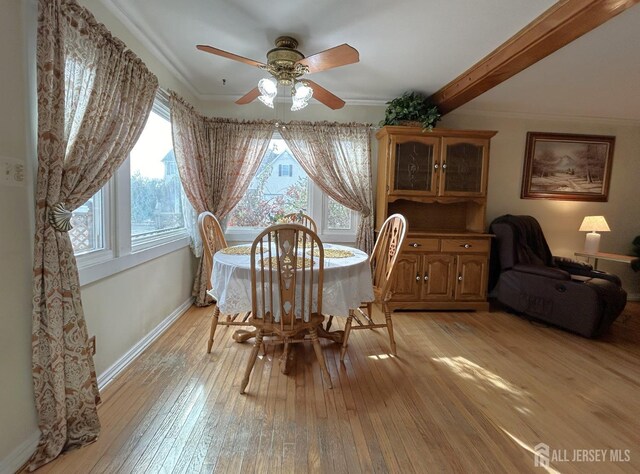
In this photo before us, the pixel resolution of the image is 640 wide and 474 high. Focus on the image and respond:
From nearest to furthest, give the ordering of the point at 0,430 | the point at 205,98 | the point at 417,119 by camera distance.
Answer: the point at 0,430 → the point at 417,119 → the point at 205,98

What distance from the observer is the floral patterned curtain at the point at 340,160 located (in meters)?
3.70

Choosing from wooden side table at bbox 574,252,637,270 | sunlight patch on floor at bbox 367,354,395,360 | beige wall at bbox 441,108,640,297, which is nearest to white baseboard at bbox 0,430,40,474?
sunlight patch on floor at bbox 367,354,395,360

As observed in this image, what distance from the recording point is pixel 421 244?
11.3 feet

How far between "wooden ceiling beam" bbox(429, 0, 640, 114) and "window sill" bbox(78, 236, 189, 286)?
120 inches

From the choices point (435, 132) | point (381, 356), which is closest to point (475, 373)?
point (381, 356)

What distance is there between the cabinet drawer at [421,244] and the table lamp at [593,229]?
6.43 ft

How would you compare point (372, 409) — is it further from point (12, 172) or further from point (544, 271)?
point (544, 271)

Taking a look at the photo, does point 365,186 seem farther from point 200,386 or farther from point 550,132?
point 200,386

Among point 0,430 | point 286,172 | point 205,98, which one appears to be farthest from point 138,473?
point 205,98

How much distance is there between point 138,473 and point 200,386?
654mm

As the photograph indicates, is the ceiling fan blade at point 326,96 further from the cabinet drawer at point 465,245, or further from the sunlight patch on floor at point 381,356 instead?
the sunlight patch on floor at point 381,356

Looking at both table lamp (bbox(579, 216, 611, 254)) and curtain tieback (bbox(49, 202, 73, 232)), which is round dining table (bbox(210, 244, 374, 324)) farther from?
table lamp (bbox(579, 216, 611, 254))

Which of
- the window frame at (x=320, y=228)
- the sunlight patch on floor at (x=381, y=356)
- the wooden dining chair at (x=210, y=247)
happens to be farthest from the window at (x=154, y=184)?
the sunlight patch on floor at (x=381, y=356)

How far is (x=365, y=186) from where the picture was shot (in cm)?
380
